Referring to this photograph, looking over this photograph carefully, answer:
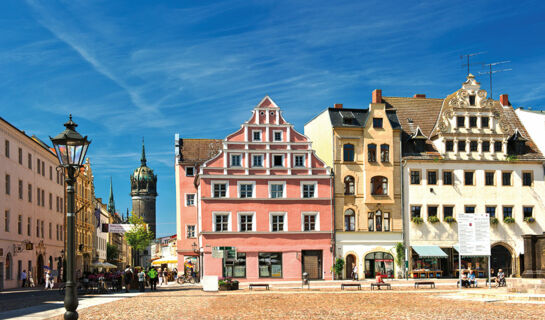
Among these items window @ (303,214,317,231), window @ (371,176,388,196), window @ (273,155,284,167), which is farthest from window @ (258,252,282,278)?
window @ (371,176,388,196)

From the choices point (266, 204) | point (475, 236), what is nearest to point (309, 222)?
point (266, 204)

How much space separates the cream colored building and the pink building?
8.27 m

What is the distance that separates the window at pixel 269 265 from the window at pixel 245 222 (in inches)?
94.8

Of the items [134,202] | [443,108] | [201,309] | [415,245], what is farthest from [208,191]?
[134,202]

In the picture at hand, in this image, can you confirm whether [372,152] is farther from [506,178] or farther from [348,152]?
[506,178]

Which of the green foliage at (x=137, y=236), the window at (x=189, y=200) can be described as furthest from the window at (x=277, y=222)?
the green foliage at (x=137, y=236)

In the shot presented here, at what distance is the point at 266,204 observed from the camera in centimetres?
6122

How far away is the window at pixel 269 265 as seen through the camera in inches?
2367

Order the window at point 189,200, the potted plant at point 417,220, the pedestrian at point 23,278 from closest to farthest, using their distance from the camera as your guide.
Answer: the pedestrian at point 23,278
the potted plant at point 417,220
the window at point 189,200

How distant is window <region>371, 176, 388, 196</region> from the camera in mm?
62969

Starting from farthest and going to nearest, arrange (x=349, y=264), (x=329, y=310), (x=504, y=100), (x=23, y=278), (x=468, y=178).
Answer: (x=504, y=100) < (x=468, y=178) < (x=349, y=264) < (x=23, y=278) < (x=329, y=310)

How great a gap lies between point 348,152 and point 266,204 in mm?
8822

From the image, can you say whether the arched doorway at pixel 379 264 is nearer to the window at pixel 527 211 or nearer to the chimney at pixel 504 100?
the window at pixel 527 211

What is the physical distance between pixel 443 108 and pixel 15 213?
4038 centimetres
